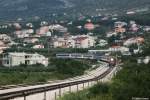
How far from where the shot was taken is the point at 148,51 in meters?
101

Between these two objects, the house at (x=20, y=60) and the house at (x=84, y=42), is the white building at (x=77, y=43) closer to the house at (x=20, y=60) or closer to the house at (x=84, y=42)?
the house at (x=84, y=42)

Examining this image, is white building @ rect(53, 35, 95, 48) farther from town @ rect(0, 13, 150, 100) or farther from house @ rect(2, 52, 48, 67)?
house @ rect(2, 52, 48, 67)

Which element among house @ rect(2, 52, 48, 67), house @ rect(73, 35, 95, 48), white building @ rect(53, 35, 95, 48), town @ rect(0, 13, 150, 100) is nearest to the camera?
town @ rect(0, 13, 150, 100)

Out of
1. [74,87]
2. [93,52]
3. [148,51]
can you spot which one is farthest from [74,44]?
[74,87]

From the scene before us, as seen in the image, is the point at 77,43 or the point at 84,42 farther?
the point at 77,43

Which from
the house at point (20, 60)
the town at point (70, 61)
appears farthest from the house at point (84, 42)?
the house at point (20, 60)

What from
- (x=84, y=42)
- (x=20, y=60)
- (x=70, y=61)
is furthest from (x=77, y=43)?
(x=70, y=61)

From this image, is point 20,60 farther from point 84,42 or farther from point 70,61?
point 84,42

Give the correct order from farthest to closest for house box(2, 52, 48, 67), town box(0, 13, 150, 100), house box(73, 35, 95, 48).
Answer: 1. house box(73, 35, 95, 48)
2. house box(2, 52, 48, 67)
3. town box(0, 13, 150, 100)

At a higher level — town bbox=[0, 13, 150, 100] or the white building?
the white building

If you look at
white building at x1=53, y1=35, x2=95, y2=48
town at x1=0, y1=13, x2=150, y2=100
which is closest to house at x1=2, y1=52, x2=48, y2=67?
town at x1=0, y1=13, x2=150, y2=100

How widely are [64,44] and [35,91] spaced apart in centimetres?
16324

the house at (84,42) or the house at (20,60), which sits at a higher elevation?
the house at (84,42)

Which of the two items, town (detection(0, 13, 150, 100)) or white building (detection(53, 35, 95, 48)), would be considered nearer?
town (detection(0, 13, 150, 100))
